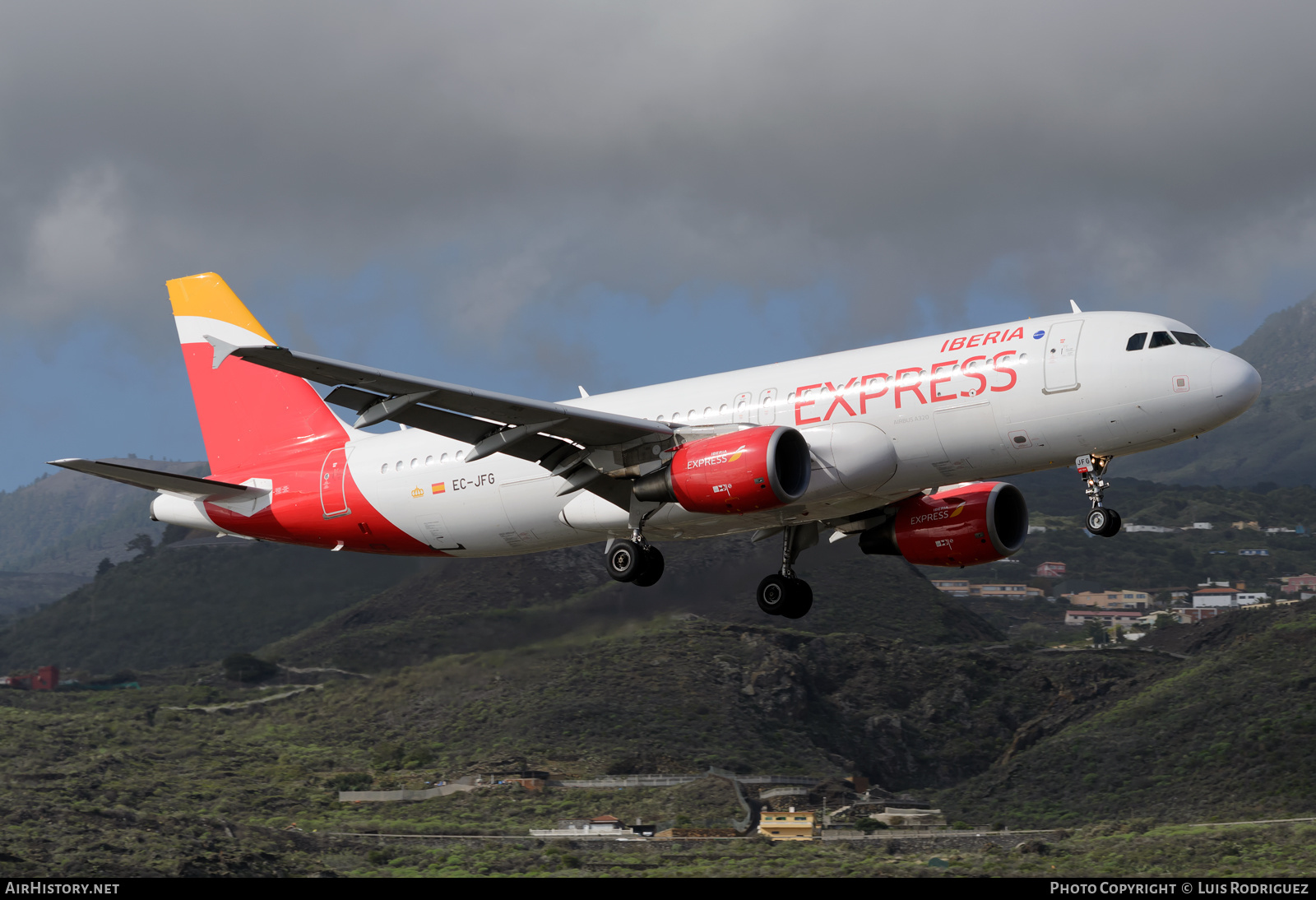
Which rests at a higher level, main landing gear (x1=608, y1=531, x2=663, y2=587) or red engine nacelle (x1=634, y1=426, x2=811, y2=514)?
red engine nacelle (x1=634, y1=426, x2=811, y2=514)

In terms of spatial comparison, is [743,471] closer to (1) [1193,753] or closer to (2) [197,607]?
(1) [1193,753]

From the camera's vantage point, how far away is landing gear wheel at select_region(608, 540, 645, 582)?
33.4 meters

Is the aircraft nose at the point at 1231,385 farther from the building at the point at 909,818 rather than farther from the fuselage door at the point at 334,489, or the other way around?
the building at the point at 909,818

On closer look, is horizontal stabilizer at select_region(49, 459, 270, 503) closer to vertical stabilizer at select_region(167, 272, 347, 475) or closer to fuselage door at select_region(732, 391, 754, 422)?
vertical stabilizer at select_region(167, 272, 347, 475)

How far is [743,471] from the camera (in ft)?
97.6

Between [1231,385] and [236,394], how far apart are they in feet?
93.1

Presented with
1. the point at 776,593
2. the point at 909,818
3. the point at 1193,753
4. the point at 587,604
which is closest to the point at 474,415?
the point at 776,593

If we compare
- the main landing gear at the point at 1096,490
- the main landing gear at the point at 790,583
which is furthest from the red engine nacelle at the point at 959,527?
the main landing gear at the point at 1096,490

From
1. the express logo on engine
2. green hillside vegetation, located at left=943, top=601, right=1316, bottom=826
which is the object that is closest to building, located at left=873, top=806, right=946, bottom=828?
green hillside vegetation, located at left=943, top=601, right=1316, bottom=826

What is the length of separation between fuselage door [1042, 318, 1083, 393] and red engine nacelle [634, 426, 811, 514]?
17.8 feet

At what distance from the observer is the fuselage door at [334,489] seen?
38156mm

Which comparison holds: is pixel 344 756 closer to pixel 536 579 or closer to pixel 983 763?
pixel 536 579

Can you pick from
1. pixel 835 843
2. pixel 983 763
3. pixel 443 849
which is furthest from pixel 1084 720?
pixel 443 849
